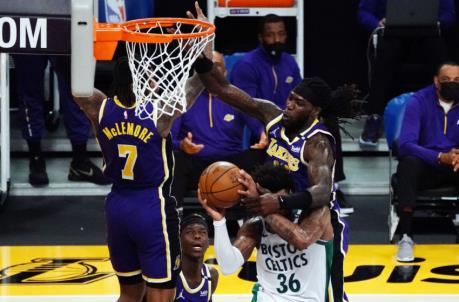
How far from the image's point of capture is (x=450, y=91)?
785cm

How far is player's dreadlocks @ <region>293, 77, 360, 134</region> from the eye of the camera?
5450 mm

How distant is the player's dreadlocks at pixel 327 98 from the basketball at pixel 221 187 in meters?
0.65

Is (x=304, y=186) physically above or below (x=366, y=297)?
above

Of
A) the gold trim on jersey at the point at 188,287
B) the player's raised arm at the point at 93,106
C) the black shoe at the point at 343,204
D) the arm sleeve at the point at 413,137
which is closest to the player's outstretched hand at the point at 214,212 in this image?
the player's raised arm at the point at 93,106

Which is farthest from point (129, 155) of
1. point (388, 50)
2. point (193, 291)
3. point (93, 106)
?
point (388, 50)

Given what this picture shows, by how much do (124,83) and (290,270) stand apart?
1.22m

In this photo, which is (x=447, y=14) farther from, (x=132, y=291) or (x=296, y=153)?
(x=132, y=291)

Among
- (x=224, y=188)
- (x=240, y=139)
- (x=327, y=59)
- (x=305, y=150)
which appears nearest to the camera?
(x=224, y=188)

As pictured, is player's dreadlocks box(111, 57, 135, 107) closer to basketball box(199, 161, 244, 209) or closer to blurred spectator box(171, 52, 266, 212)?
basketball box(199, 161, 244, 209)

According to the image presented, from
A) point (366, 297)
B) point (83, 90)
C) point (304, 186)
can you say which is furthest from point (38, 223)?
point (83, 90)

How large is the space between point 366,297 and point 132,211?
190 cm

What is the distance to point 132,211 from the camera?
541 cm

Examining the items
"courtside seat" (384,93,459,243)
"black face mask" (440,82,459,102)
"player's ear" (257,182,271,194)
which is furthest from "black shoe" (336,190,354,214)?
"player's ear" (257,182,271,194)

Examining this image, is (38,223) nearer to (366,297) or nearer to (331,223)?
(366,297)
